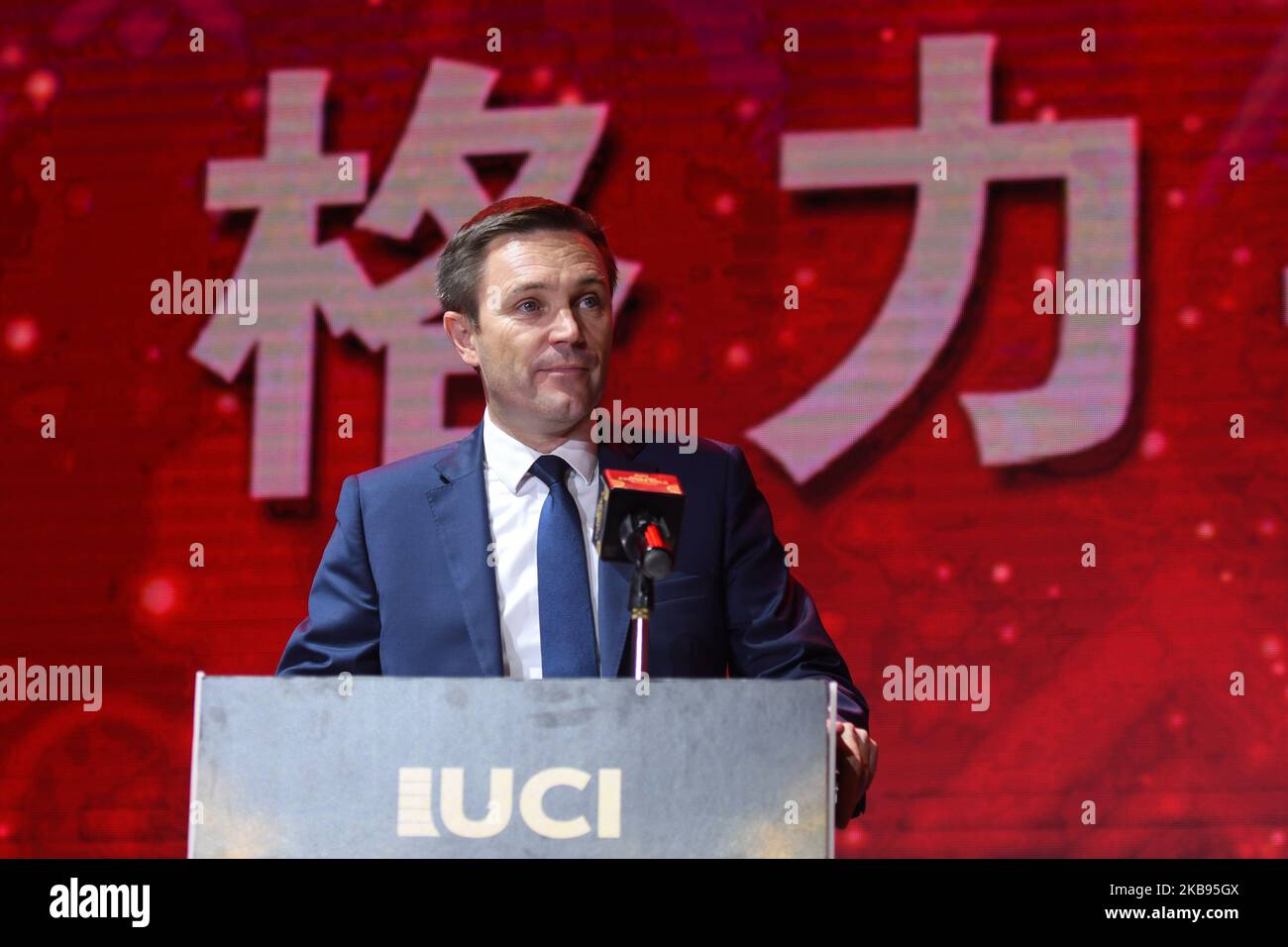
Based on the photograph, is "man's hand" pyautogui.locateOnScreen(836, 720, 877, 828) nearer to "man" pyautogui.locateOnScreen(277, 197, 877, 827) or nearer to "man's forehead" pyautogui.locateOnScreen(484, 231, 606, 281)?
"man" pyautogui.locateOnScreen(277, 197, 877, 827)

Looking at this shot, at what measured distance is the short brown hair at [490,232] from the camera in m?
1.88

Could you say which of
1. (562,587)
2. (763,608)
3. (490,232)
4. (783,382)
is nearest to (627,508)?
(562,587)

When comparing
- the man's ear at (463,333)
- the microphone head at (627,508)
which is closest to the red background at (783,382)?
the man's ear at (463,333)

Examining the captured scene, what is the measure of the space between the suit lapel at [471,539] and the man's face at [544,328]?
91mm

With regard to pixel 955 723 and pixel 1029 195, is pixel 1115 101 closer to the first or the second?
pixel 1029 195

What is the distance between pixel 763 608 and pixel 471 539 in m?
0.38

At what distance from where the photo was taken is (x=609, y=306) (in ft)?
6.27

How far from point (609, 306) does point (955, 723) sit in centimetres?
149

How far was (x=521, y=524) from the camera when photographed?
6.07ft

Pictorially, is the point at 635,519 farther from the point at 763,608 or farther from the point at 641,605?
the point at 763,608

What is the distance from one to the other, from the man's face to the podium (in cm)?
70

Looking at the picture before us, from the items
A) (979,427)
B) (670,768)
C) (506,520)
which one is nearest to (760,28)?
(979,427)

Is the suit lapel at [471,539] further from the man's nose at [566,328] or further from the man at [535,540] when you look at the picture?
the man's nose at [566,328]

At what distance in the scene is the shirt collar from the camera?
187 cm
